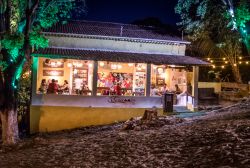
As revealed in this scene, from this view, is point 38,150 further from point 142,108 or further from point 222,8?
point 222,8

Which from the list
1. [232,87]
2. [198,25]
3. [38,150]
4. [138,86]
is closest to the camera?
[38,150]

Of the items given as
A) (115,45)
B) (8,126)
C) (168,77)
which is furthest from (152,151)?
(168,77)

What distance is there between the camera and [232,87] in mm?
36594

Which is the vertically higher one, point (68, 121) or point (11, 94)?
point (11, 94)

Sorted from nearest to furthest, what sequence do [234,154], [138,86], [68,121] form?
[234,154], [68,121], [138,86]

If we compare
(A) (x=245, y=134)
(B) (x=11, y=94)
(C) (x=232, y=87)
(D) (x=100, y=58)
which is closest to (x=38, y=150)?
(B) (x=11, y=94)

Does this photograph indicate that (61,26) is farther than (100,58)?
Yes

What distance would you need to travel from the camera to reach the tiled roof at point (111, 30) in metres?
25.2

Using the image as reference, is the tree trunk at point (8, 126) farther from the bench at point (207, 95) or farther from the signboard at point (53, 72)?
the bench at point (207, 95)

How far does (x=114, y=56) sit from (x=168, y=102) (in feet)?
14.2

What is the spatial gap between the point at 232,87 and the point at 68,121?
62.0 feet

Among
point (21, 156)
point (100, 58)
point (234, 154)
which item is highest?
point (100, 58)

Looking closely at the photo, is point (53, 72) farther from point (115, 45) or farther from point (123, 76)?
point (123, 76)

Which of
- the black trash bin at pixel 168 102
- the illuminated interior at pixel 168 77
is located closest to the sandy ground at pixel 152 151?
the black trash bin at pixel 168 102
